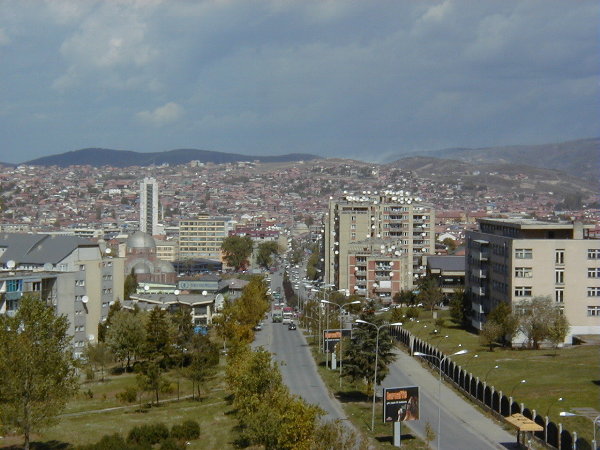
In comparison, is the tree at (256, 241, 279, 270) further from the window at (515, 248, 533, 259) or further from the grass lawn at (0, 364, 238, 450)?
the grass lawn at (0, 364, 238, 450)

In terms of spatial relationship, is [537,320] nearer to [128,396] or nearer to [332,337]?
[332,337]

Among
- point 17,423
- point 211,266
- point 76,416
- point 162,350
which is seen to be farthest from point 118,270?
point 211,266

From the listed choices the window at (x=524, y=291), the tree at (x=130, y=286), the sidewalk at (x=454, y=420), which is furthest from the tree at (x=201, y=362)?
the tree at (x=130, y=286)

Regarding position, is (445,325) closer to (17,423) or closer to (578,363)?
(578,363)

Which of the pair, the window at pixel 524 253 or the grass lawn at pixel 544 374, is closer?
the grass lawn at pixel 544 374

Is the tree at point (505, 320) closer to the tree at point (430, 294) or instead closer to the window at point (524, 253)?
the window at point (524, 253)

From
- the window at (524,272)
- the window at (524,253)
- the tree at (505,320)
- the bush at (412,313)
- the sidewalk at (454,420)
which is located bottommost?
the sidewalk at (454,420)

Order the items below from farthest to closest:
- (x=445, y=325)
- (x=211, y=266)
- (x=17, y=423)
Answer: (x=211, y=266) < (x=445, y=325) < (x=17, y=423)
